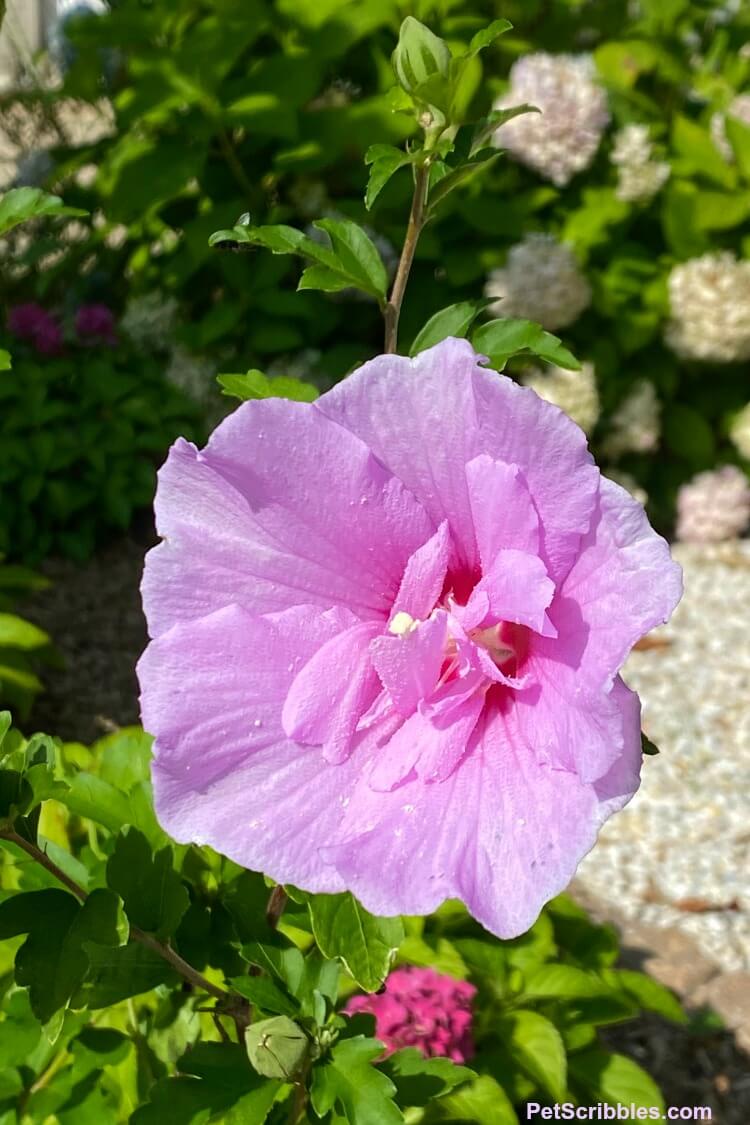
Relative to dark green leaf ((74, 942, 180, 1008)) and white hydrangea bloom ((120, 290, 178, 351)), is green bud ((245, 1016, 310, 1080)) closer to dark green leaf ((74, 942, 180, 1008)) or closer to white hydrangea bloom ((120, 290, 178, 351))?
dark green leaf ((74, 942, 180, 1008))

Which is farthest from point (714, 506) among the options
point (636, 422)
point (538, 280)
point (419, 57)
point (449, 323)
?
point (419, 57)

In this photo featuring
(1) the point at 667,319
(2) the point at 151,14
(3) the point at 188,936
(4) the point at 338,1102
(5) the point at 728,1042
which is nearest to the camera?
(4) the point at 338,1102

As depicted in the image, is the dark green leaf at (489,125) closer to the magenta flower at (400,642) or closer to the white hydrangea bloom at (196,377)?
the magenta flower at (400,642)

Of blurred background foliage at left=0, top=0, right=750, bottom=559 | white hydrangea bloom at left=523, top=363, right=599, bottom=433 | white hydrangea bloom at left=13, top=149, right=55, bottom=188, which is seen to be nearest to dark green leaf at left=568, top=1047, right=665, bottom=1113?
blurred background foliage at left=0, top=0, right=750, bottom=559

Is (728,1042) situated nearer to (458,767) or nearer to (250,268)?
(458,767)

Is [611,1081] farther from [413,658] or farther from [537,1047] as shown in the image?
[413,658]

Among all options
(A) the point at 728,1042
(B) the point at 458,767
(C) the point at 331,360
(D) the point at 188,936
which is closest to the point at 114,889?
(D) the point at 188,936

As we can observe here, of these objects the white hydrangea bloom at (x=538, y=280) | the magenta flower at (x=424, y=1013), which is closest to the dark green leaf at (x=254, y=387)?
the magenta flower at (x=424, y=1013)
